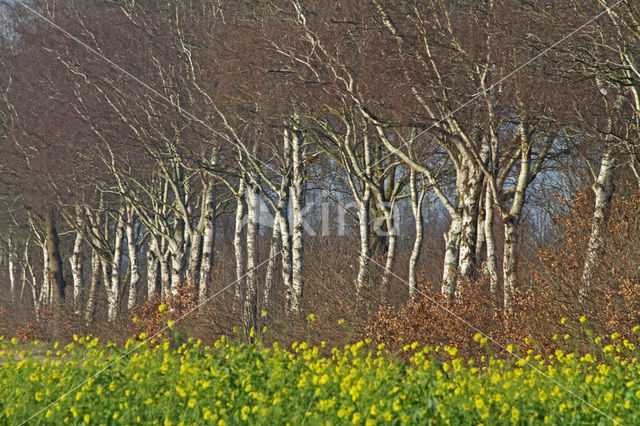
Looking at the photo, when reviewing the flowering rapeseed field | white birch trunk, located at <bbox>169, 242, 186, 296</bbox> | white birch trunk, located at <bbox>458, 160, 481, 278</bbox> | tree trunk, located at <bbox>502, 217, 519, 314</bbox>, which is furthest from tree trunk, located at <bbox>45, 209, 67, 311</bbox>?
the flowering rapeseed field

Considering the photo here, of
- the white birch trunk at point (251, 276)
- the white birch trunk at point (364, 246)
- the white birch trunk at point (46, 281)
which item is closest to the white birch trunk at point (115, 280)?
the white birch trunk at point (46, 281)

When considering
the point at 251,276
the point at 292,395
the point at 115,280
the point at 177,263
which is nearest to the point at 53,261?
the point at 115,280

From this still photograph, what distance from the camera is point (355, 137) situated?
61.0ft

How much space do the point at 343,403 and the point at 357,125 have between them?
1309 centimetres

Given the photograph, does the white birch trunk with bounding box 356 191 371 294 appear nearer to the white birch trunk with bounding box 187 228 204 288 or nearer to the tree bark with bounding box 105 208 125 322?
the white birch trunk with bounding box 187 228 204 288

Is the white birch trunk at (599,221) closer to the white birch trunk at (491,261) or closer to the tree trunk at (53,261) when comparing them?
the white birch trunk at (491,261)

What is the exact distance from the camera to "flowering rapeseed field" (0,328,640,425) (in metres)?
6.32

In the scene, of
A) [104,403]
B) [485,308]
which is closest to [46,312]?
[485,308]

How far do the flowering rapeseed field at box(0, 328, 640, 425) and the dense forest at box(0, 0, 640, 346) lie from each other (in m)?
3.76

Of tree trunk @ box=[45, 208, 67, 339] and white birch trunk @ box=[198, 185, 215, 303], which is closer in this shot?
white birch trunk @ box=[198, 185, 215, 303]

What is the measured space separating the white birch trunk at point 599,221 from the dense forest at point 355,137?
4 cm

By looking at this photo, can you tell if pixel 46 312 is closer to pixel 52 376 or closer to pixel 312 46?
pixel 312 46

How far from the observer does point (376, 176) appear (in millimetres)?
A: 22969

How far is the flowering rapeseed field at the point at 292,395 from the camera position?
632 centimetres
